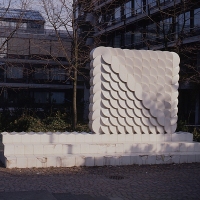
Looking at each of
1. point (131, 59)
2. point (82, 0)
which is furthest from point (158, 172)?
point (82, 0)

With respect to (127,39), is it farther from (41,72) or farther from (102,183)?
(102,183)

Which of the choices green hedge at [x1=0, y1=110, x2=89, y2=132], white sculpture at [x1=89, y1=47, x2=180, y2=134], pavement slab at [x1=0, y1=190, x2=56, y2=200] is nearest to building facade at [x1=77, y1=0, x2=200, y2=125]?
green hedge at [x1=0, y1=110, x2=89, y2=132]

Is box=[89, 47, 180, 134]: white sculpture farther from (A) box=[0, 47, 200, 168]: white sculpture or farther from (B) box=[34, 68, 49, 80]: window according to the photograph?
(B) box=[34, 68, 49, 80]: window

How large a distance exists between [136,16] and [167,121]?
22.5m

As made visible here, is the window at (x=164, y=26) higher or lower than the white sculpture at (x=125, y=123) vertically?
higher

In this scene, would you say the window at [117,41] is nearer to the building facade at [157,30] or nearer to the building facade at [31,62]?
the building facade at [157,30]

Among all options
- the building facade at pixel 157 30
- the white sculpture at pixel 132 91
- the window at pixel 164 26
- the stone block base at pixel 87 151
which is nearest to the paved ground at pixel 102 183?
the stone block base at pixel 87 151

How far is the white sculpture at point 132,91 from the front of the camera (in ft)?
42.8

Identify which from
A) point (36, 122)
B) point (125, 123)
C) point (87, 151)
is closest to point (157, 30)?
point (36, 122)

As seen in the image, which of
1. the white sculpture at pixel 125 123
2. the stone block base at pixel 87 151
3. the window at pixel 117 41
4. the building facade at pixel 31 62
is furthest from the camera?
the window at pixel 117 41

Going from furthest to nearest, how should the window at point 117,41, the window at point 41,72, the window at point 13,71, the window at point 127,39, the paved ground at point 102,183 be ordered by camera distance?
the window at point 117,41
the window at point 127,39
the window at point 13,71
the window at point 41,72
the paved ground at point 102,183

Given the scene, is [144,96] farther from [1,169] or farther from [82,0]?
[82,0]

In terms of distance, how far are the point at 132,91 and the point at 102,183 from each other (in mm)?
4417

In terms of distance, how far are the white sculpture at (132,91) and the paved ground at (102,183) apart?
5.67ft
